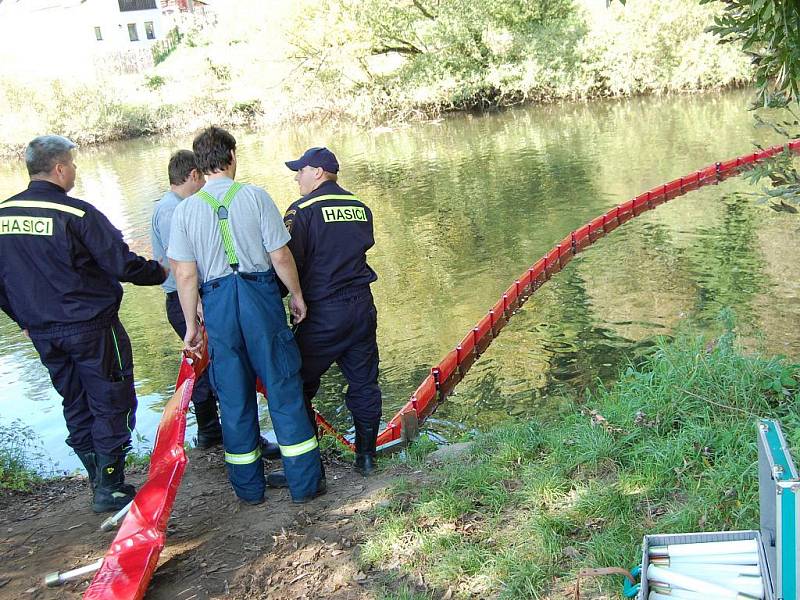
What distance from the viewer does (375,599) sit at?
120 inches

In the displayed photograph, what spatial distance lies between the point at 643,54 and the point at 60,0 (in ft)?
123

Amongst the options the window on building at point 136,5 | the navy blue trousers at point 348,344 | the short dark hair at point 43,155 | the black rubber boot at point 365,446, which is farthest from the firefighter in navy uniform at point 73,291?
the window on building at point 136,5

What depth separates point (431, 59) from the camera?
89.0 feet

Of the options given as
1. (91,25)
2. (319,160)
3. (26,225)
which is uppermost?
(91,25)

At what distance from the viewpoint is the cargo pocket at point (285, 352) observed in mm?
3875

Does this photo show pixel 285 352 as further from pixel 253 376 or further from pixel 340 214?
pixel 340 214

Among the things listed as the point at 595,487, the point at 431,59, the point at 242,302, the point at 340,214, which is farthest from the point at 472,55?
the point at 595,487

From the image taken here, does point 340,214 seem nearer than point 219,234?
No

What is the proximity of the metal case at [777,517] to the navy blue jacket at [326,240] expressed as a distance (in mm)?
2308

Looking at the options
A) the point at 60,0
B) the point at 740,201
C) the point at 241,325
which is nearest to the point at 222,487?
the point at 241,325

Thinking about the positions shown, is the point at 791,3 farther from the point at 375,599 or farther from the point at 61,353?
the point at 61,353

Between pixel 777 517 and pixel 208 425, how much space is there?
12.3 feet

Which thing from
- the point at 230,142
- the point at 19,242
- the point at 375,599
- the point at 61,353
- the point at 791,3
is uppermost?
the point at 791,3

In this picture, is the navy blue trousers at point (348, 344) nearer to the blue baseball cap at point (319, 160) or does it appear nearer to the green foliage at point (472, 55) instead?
the blue baseball cap at point (319, 160)
